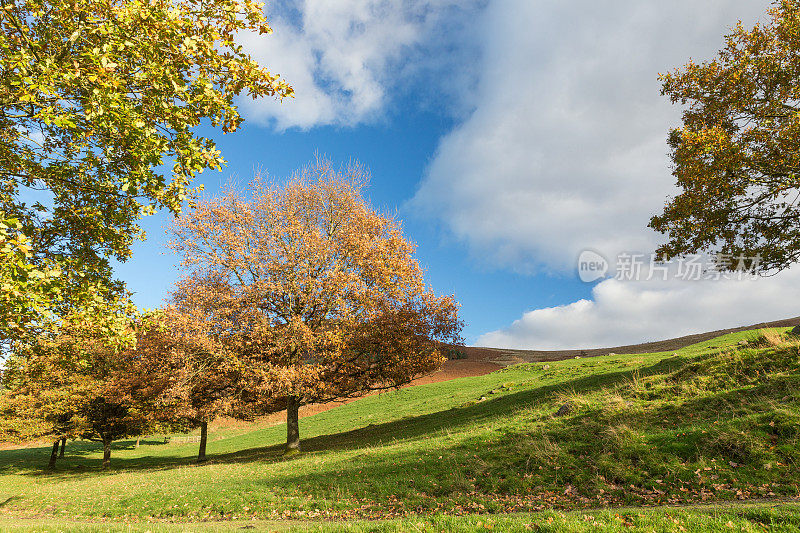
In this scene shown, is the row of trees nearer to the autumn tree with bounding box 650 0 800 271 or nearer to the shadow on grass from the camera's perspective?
the shadow on grass

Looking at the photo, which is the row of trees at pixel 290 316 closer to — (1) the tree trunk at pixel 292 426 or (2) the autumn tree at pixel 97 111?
(1) the tree trunk at pixel 292 426

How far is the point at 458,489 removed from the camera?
12.1 m

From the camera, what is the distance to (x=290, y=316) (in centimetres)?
2442

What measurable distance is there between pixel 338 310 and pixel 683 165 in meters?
19.6

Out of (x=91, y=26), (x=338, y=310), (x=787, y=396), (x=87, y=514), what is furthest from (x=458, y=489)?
(x=91, y=26)

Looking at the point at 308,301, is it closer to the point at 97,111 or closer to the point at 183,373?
the point at 183,373

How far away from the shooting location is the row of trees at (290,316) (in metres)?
22.6

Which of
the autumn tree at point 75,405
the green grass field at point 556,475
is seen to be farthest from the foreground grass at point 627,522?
the autumn tree at point 75,405

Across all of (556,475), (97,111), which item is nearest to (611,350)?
(556,475)

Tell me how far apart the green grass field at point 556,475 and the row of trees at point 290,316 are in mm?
5116

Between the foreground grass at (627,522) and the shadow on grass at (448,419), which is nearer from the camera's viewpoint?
the foreground grass at (627,522)

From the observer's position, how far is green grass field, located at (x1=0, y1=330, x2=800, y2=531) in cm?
915

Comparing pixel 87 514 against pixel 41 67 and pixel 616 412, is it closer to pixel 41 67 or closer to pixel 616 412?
pixel 41 67

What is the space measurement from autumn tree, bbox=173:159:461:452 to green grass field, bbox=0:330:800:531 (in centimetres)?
536
